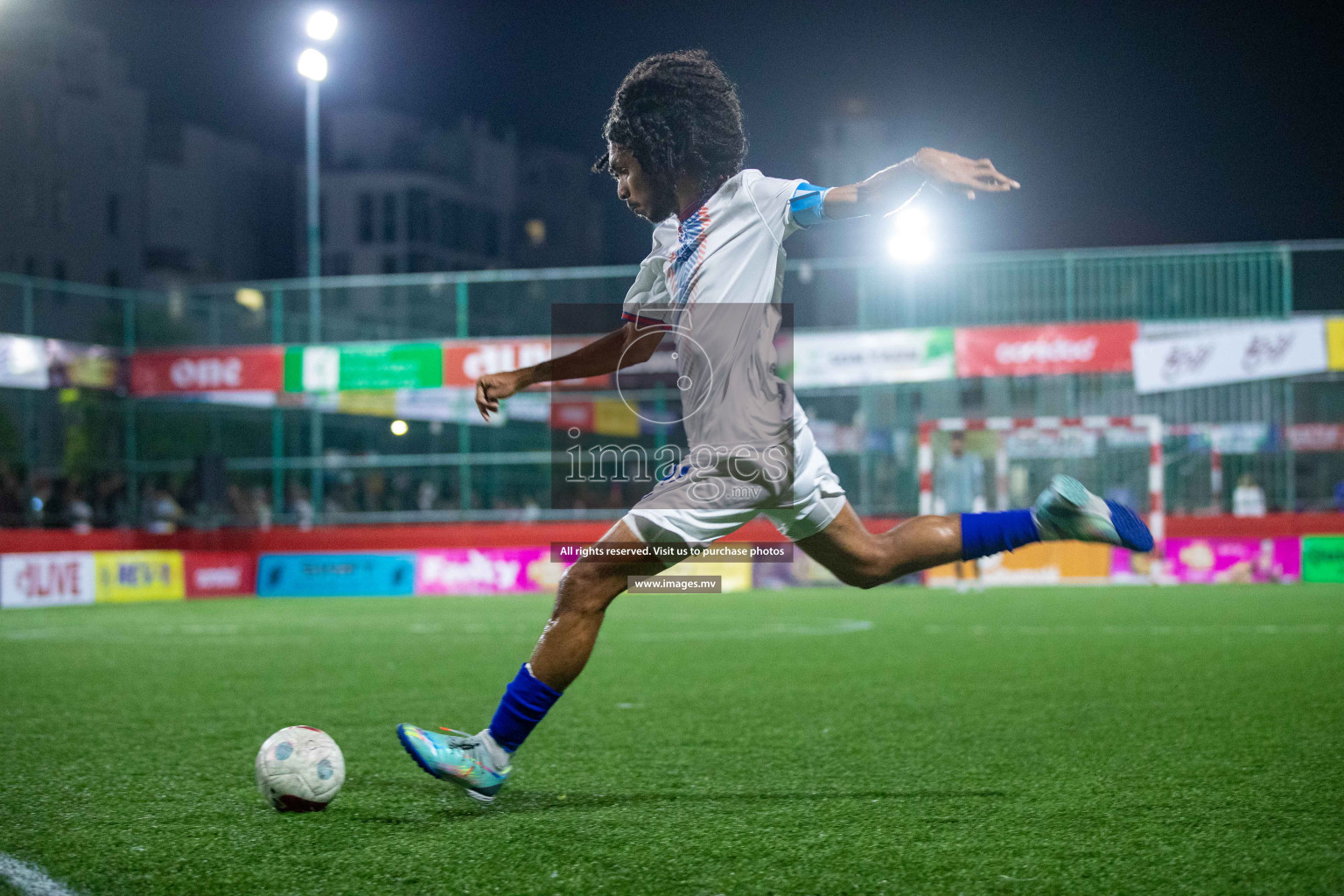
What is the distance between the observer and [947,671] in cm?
766

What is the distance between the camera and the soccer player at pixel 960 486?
16859 mm

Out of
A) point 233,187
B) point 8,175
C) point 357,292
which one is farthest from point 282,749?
point 233,187

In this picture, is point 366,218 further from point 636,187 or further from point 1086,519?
point 1086,519

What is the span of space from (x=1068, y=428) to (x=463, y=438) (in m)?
10.3

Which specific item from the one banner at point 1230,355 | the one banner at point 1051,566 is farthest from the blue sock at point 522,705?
the one banner at point 1230,355

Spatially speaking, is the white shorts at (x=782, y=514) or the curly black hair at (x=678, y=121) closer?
the white shorts at (x=782, y=514)

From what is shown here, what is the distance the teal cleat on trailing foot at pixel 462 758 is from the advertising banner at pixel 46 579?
1453 cm

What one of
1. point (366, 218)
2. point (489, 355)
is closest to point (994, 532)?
point (489, 355)

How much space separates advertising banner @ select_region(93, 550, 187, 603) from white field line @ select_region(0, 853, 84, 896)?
15605 mm

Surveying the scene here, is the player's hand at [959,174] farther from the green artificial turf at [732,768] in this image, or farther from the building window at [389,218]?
the building window at [389,218]

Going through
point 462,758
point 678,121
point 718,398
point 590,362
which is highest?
point 678,121

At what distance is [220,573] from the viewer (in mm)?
19344

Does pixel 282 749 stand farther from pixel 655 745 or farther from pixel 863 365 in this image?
pixel 863 365

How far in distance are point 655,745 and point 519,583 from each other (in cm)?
1435
